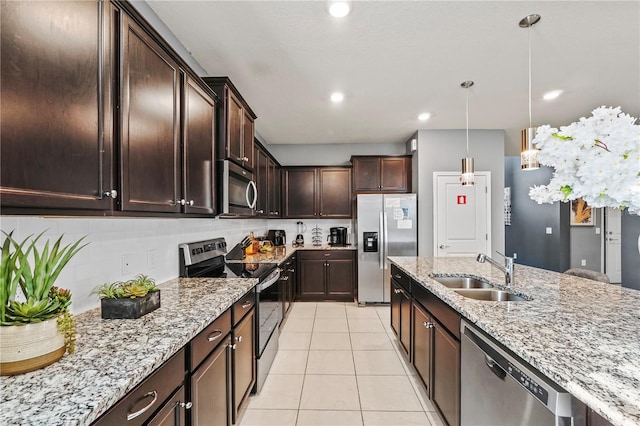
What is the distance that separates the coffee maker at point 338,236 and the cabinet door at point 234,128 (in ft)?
9.81

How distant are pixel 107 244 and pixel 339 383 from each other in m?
2.00

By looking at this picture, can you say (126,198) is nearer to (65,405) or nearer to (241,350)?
(65,405)

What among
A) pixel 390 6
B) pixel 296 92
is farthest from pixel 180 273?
pixel 390 6

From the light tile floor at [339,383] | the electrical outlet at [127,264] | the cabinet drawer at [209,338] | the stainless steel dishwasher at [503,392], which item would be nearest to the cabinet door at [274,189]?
the light tile floor at [339,383]

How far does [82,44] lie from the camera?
40.3 inches

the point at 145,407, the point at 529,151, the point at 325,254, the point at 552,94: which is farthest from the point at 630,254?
the point at 145,407

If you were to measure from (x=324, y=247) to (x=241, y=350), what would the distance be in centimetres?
312

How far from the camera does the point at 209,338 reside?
4.74 feet

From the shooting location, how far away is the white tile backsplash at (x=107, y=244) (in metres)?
1.28

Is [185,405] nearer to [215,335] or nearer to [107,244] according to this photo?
[215,335]

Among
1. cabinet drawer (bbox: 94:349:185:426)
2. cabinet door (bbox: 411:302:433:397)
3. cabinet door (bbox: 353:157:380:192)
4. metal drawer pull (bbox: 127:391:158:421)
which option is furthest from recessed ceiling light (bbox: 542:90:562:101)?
metal drawer pull (bbox: 127:391:158:421)

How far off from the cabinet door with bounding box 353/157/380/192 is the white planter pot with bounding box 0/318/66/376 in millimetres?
4408

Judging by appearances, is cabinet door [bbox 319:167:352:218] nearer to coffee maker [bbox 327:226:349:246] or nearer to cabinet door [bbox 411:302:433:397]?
coffee maker [bbox 327:226:349:246]

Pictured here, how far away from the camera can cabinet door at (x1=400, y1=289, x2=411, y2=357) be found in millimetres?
2561
